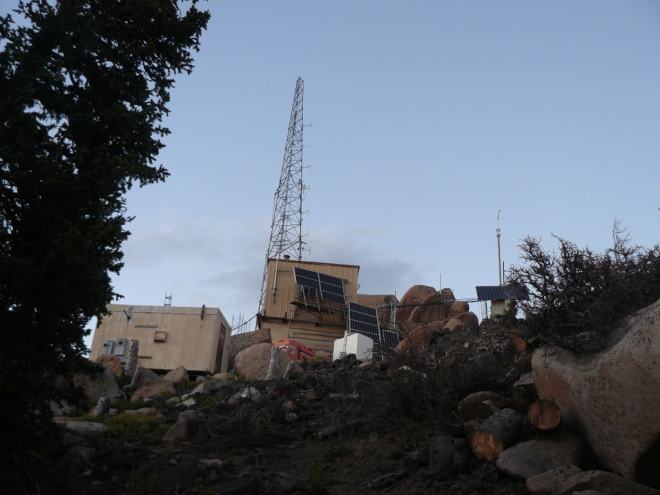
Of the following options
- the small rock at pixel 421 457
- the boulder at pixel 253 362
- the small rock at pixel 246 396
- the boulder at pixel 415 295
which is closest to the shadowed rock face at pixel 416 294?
the boulder at pixel 415 295

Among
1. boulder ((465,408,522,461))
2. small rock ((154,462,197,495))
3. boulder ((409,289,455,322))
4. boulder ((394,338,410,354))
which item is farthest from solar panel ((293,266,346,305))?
boulder ((465,408,522,461))

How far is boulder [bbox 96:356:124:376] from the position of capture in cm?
2209

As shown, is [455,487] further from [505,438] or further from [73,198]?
[73,198]

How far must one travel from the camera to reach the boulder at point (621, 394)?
718 cm

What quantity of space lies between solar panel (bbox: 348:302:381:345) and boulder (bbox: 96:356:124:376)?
30.7ft

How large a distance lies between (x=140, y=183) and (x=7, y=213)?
6.56 ft

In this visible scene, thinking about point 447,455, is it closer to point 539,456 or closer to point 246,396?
point 539,456

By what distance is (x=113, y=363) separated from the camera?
74.8 ft

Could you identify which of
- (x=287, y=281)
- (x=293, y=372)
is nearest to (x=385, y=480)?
(x=293, y=372)

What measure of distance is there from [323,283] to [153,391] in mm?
15037

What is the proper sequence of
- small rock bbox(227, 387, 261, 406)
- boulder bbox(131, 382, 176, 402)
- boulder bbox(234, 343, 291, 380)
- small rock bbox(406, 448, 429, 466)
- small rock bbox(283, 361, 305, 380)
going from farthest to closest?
boulder bbox(234, 343, 291, 380) < boulder bbox(131, 382, 176, 402) < small rock bbox(283, 361, 305, 380) < small rock bbox(227, 387, 261, 406) < small rock bbox(406, 448, 429, 466)

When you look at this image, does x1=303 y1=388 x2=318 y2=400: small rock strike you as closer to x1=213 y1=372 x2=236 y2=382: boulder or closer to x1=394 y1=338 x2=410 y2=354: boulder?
x1=394 y1=338 x2=410 y2=354: boulder

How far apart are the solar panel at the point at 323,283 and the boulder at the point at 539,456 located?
23360mm

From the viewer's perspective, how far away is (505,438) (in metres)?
8.91
